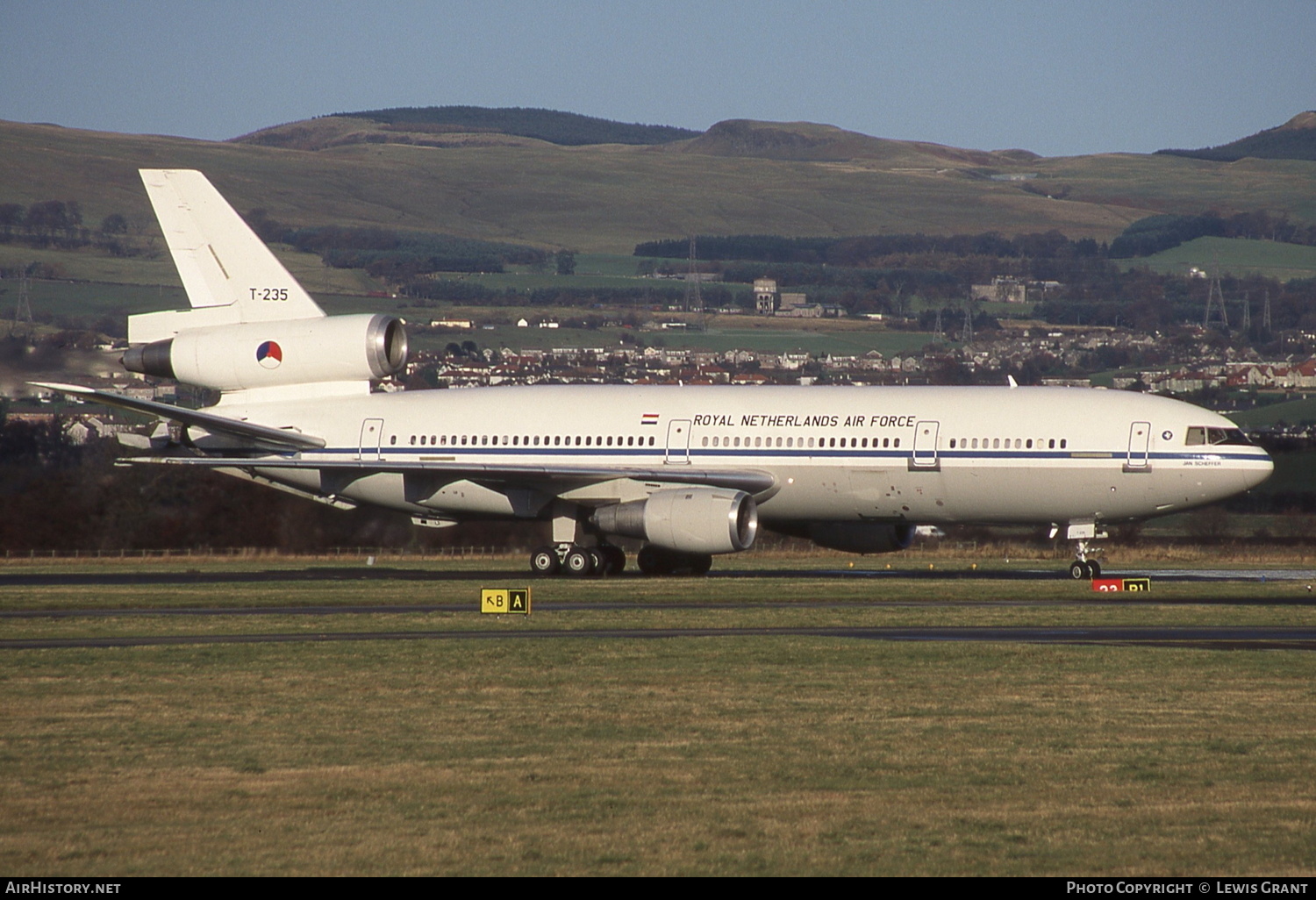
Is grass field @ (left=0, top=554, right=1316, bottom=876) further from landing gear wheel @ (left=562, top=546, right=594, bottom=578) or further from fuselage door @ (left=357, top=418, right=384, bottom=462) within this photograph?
fuselage door @ (left=357, top=418, right=384, bottom=462)

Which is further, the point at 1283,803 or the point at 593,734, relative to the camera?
the point at 593,734

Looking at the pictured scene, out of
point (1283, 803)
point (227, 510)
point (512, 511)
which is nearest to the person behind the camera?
point (1283, 803)

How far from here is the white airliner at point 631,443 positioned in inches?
1518

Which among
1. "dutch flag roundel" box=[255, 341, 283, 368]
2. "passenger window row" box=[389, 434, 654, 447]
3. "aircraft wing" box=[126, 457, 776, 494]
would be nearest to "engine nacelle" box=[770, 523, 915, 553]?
"aircraft wing" box=[126, 457, 776, 494]

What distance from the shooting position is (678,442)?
41656 mm

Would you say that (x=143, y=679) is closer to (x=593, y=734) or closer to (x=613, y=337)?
(x=593, y=734)

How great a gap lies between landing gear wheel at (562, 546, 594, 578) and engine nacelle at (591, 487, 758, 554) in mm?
2200

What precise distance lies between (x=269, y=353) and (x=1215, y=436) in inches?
950

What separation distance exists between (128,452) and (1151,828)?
214 ft

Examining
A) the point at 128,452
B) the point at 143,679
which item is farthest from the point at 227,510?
the point at 143,679

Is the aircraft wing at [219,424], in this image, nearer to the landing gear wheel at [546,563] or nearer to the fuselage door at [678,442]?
Result: the landing gear wheel at [546,563]

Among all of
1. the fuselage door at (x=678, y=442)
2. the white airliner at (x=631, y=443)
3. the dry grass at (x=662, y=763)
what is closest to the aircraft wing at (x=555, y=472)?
the white airliner at (x=631, y=443)

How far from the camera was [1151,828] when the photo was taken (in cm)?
1236

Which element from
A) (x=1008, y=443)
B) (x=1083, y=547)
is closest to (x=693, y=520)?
(x=1008, y=443)
